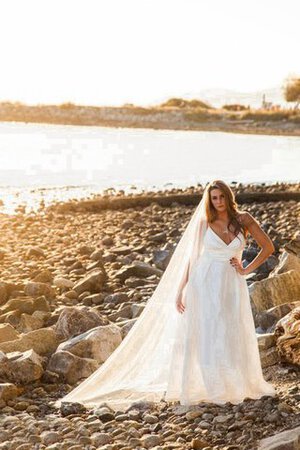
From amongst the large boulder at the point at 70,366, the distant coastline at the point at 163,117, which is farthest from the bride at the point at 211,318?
the distant coastline at the point at 163,117

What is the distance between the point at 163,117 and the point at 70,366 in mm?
73839

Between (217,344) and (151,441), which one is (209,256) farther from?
(151,441)

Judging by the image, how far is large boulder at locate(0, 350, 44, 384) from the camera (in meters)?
7.99

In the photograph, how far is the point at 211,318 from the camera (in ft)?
23.4

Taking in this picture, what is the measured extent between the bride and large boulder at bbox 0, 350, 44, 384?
541 millimetres

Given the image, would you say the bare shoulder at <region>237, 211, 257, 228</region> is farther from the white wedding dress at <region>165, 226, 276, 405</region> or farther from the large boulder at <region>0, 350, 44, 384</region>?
the large boulder at <region>0, 350, 44, 384</region>

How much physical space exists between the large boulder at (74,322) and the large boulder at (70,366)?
1.09m

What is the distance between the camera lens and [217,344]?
7.09 meters

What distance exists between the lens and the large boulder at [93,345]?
8.65 meters

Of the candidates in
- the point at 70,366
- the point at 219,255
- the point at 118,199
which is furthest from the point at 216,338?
the point at 118,199

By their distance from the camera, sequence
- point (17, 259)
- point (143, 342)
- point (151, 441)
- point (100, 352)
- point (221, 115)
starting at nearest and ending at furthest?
point (151, 441) → point (143, 342) → point (100, 352) → point (17, 259) → point (221, 115)

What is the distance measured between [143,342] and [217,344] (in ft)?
3.17

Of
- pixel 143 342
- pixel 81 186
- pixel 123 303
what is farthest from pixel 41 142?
pixel 143 342

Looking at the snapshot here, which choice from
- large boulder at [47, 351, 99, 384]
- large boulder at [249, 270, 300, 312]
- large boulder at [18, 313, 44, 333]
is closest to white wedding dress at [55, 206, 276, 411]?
large boulder at [47, 351, 99, 384]
